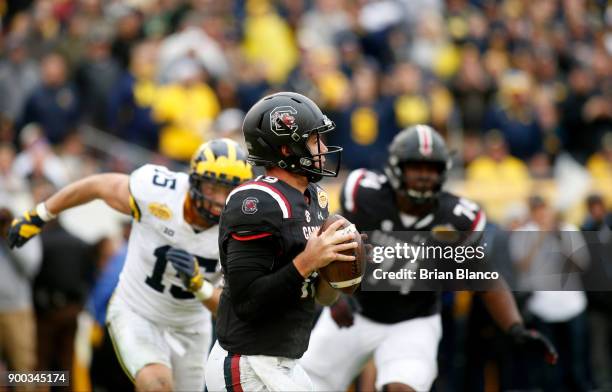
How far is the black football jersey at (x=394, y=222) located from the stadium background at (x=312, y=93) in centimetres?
296

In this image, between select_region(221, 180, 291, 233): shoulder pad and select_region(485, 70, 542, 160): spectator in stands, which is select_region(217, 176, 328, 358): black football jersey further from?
select_region(485, 70, 542, 160): spectator in stands

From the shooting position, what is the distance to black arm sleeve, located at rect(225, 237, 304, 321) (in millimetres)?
4562

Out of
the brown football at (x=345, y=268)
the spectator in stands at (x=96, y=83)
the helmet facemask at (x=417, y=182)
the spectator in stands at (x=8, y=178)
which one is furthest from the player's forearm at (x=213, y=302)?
the spectator in stands at (x=96, y=83)

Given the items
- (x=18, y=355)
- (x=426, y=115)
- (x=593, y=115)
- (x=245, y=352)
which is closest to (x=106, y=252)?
(x=18, y=355)

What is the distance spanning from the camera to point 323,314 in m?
7.04

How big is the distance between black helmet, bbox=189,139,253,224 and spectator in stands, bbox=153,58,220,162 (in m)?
5.48

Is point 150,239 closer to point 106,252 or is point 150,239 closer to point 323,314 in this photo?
point 323,314

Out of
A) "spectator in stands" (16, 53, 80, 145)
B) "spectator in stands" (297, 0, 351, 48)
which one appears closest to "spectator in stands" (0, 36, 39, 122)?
"spectator in stands" (16, 53, 80, 145)

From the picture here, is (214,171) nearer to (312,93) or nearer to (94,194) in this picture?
(94,194)

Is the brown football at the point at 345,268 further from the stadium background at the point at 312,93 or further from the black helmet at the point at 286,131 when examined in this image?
the stadium background at the point at 312,93

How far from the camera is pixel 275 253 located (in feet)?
15.5

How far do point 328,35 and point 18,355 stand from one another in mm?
6888

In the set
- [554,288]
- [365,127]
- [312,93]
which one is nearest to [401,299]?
[554,288]

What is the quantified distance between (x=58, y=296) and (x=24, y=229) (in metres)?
3.56
